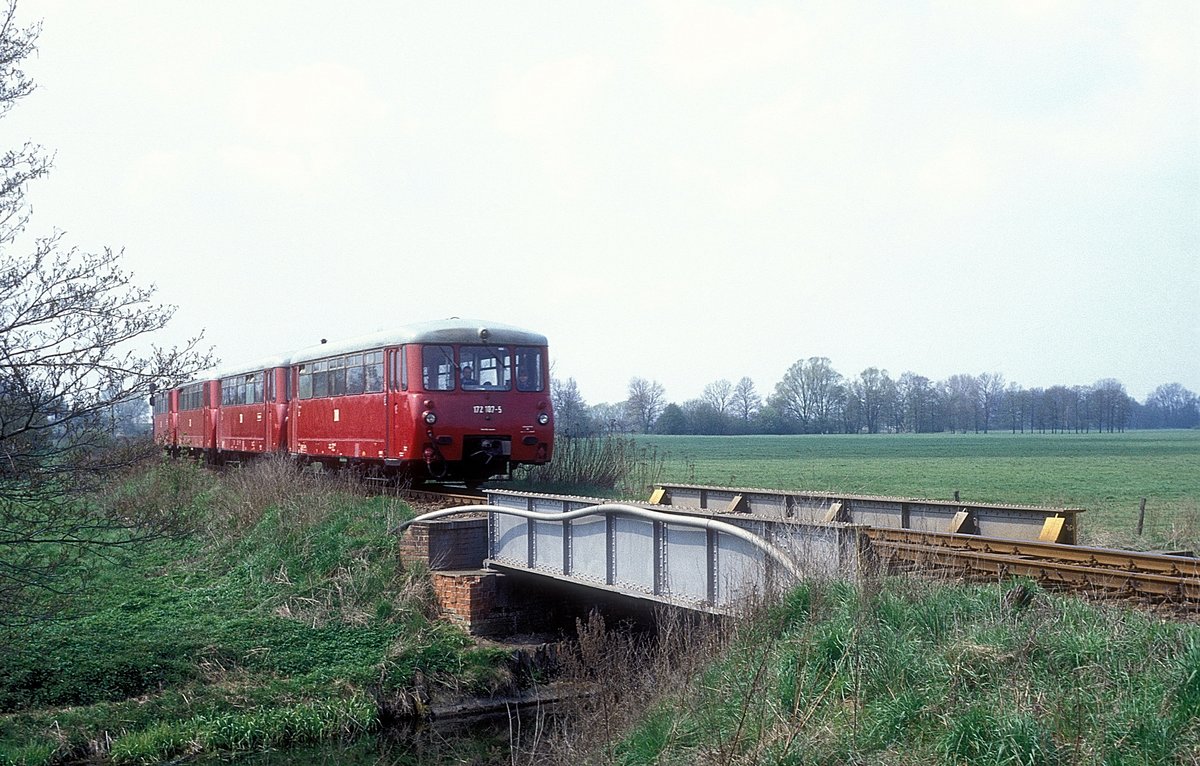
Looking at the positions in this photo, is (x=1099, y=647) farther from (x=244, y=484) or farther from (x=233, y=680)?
(x=244, y=484)

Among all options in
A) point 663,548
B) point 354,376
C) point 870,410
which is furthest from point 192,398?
point 870,410

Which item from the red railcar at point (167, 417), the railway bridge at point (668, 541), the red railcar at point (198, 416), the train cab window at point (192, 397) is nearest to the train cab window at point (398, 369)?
the railway bridge at point (668, 541)

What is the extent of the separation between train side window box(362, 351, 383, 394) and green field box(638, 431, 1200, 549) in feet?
20.7

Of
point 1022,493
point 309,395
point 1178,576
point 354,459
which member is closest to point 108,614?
point 354,459

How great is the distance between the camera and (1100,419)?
118125 mm

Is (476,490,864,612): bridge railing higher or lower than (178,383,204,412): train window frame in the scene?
lower

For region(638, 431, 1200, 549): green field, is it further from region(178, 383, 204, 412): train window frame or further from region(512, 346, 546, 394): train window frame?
region(178, 383, 204, 412): train window frame

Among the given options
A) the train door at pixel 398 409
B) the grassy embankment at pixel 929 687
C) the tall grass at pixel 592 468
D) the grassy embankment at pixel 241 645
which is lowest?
the grassy embankment at pixel 241 645

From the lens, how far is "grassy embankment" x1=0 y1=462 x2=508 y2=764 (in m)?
11.6

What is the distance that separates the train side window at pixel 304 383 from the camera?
73.4 feet

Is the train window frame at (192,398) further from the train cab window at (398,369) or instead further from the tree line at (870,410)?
the tree line at (870,410)

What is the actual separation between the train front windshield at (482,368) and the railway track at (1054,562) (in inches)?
356

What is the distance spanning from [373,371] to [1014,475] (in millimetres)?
31761

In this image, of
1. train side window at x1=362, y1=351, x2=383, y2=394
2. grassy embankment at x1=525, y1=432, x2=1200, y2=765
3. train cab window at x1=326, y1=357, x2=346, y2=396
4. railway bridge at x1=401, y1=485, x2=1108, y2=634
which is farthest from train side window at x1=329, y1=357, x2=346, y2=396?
grassy embankment at x1=525, y1=432, x2=1200, y2=765
